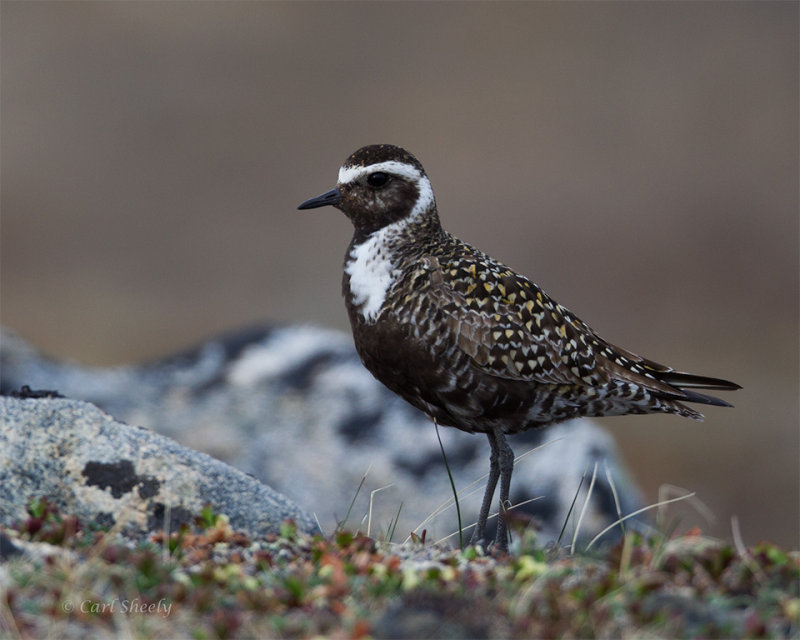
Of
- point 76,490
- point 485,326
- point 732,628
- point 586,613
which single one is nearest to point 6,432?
point 76,490

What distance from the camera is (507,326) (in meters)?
7.12

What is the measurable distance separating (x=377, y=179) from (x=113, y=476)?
271cm

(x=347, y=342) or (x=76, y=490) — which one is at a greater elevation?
(x=347, y=342)

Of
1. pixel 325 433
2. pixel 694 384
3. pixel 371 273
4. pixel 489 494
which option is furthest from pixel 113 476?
pixel 694 384

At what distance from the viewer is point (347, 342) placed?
11367 millimetres

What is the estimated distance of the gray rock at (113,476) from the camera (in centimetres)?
643

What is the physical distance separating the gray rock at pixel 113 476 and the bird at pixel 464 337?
4.02ft

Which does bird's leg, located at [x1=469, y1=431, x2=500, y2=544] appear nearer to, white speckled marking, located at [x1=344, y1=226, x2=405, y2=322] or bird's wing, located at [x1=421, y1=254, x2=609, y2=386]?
bird's wing, located at [x1=421, y1=254, x2=609, y2=386]

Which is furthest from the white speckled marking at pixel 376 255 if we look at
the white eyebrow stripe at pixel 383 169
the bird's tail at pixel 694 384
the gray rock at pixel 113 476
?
the bird's tail at pixel 694 384

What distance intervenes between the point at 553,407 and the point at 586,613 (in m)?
3.09

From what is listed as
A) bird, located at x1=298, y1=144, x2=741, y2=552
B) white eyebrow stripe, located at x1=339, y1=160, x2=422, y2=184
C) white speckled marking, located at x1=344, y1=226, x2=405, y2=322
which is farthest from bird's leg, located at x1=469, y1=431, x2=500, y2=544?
white eyebrow stripe, located at x1=339, y1=160, x2=422, y2=184

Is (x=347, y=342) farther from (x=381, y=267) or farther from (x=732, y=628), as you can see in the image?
(x=732, y=628)

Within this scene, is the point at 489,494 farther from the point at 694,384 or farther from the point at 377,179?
the point at 377,179

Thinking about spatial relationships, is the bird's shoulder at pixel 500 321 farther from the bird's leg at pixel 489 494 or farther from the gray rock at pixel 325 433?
the gray rock at pixel 325 433
